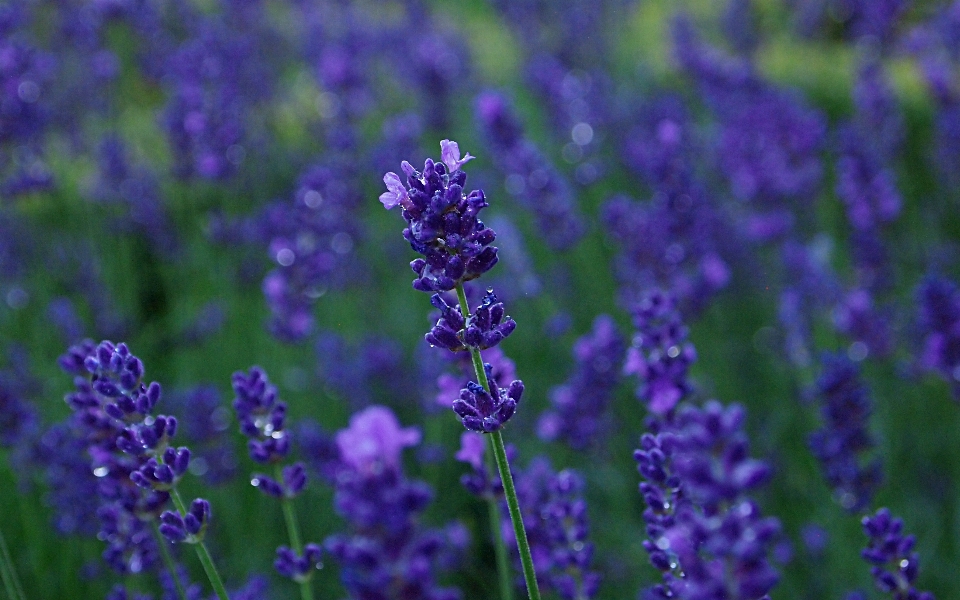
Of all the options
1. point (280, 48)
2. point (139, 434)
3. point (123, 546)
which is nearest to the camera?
point (139, 434)

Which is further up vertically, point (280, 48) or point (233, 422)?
point (280, 48)

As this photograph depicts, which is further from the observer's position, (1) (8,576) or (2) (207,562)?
(1) (8,576)

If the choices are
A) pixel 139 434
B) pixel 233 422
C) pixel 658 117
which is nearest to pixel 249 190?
pixel 233 422

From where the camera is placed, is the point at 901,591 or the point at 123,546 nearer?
the point at 901,591

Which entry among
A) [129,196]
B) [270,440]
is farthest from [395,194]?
[129,196]

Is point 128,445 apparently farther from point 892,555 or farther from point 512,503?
point 892,555

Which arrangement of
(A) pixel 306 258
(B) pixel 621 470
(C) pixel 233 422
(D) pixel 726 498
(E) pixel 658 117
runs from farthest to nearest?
(E) pixel 658 117 < (C) pixel 233 422 < (B) pixel 621 470 < (A) pixel 306 258 < (D) pixel 726 498

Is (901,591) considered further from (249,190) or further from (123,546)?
(249,190)
